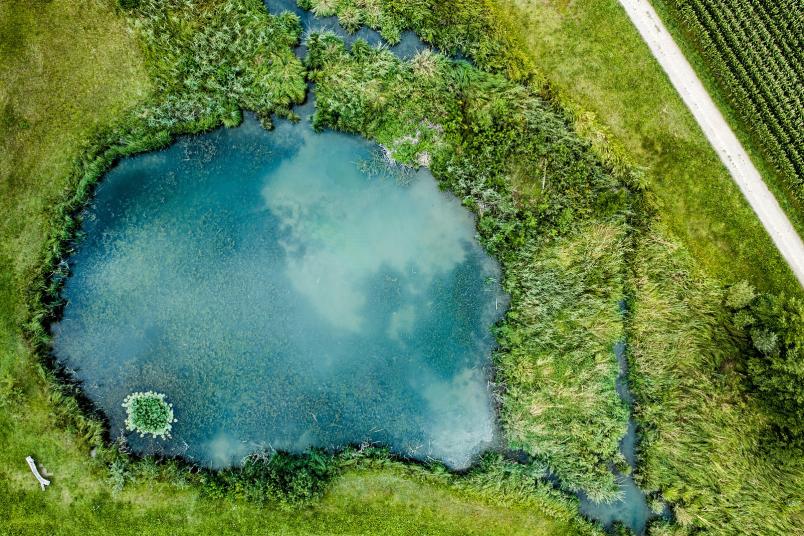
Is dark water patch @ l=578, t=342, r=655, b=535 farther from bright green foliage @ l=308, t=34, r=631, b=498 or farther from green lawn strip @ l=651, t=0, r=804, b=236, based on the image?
green lawn strip @ l=651, t=0, r=804, b=236

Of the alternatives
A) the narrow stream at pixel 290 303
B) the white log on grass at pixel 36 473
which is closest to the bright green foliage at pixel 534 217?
the narrow stream at pixel 290 303

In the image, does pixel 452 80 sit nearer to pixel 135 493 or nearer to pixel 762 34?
pixel 762 34

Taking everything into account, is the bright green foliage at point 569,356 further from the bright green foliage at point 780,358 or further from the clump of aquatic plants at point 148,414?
the clump of aquatic plants at point 148,414

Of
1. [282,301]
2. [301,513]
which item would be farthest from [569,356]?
[301,513]

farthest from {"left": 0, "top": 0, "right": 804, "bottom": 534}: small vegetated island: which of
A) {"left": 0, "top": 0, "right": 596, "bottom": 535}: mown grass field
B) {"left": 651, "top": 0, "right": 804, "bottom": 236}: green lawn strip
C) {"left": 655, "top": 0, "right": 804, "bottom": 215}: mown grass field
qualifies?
{"left": 655, "top": 0, "right": 804, "bottom": 215}: mown grass field

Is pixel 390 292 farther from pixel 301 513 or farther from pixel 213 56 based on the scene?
pixel 213 56

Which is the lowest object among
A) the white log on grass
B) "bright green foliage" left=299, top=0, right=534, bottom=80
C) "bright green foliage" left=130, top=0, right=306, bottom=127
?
the white log on grass
